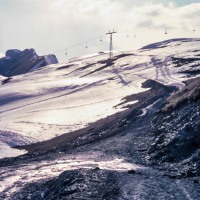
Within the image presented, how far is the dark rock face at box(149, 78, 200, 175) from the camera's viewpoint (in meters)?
27.4

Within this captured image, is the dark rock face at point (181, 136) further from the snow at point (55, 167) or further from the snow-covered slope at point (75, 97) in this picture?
the snow-covered slope at point (75, 97)

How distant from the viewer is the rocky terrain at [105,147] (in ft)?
77.7

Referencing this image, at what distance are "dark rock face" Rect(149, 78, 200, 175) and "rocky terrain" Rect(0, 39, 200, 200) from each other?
0.09m

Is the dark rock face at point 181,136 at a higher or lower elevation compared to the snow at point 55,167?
higher

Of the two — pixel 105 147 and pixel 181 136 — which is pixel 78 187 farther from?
pixel 105 147

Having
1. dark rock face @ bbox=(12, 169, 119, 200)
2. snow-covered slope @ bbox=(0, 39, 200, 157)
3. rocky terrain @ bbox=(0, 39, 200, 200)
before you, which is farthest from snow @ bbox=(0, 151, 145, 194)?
snow-covered slope @ bbox=(0, 39, 200, 157)

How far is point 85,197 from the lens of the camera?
2161 centimetres

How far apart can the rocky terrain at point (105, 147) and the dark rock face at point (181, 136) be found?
0.28ft

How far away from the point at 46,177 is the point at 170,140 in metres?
9.75

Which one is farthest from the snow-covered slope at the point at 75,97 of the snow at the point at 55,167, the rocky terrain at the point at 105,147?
the snow at the point at 55,167

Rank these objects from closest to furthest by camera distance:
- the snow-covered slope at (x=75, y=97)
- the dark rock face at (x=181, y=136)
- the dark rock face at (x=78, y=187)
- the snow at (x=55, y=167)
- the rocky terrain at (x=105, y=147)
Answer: the dark rock face at (x=78, y=187) < the rocky terrain at (x=105, y=147) < the dark rock face at (x=181, y=136) < the snow at (x=55, y=167) < the snow-covered slope at (x=75, y=97)

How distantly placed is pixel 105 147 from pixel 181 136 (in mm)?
8191

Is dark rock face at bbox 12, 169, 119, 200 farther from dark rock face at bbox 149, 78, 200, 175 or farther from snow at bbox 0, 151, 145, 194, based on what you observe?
dark rock face at bbox 149, 78, 200, 175

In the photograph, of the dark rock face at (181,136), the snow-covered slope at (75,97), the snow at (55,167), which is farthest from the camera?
the snow-covered slope at (75,97)
